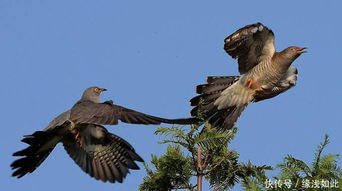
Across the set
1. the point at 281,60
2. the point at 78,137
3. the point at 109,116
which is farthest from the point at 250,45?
the point at 109,116

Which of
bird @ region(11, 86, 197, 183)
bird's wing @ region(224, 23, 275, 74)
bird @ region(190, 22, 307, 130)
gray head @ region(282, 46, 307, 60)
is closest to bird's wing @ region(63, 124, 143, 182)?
bird @ region(11, 86, 197, 183)

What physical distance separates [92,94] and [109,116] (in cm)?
178

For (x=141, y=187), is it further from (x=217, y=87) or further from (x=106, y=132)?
(x=217, y=87)

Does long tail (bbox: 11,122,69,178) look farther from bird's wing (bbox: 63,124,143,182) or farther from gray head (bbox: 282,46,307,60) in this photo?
gray head (bbox: 282,46,307,60)

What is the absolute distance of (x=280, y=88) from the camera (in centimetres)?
933

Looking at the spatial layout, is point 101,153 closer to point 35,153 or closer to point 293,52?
point 35,153

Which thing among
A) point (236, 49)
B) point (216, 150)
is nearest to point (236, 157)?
point (216, 150)

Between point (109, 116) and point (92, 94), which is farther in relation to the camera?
point (92, 94)

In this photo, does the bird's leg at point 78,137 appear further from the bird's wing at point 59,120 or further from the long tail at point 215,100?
the long tail at point 215,100

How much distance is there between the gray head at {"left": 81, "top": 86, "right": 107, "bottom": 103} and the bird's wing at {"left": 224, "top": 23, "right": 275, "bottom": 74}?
6.00ft

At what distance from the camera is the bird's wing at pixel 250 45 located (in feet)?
28.2

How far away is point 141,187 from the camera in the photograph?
19.3 feet

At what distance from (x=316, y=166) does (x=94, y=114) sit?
111 inches

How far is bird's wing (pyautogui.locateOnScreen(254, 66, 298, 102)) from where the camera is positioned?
366 inches
